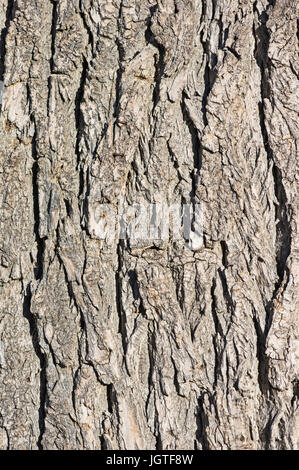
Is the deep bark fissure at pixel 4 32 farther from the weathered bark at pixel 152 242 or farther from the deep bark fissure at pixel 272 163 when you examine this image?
the deep bark fissure at pixel 272 163

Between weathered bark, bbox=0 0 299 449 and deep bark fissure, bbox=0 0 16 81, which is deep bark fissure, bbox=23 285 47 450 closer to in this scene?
weathered bark, bbox=0 0 299 449

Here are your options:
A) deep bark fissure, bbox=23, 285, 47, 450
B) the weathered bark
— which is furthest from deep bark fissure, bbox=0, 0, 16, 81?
deep bark fissure, bbox=23, 285, 47, 450

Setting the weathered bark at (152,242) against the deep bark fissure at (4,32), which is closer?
the weathered bark at (152,242)

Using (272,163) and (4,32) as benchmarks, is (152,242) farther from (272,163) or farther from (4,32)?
(4,32)

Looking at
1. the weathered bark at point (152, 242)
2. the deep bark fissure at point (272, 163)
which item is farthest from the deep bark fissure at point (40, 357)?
the deep bark fissure at point (272, 163)

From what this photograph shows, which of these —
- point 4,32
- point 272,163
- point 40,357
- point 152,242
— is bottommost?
point 40,357

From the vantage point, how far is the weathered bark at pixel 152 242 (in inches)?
67.1

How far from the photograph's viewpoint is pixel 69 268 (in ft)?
5.73

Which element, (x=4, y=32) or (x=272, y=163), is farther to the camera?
(x=4, y=32)

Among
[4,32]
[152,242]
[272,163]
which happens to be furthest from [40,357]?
[4,32]

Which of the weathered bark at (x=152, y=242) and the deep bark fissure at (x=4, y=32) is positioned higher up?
the deep bark fissure at (x=4, y=32)

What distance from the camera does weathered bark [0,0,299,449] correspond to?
67.1 inches

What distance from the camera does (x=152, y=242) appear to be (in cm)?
174

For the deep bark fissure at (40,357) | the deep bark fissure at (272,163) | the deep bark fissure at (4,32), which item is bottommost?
the deep bark fissure at (40,357)
